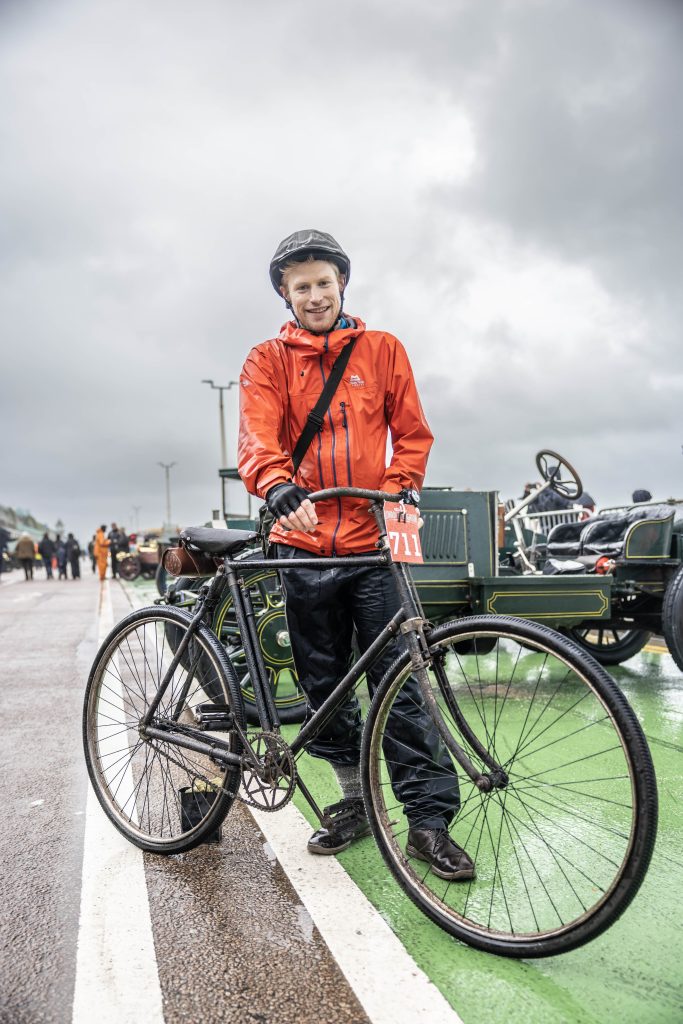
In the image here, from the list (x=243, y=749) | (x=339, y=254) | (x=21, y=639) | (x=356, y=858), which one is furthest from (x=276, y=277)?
(x=21, y=639)

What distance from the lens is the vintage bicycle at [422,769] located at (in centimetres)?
192

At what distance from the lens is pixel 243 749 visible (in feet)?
8.29

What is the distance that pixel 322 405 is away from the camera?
2582mm

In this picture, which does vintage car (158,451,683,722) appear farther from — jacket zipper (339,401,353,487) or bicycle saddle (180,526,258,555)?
jacket zipper (339,401,353,487)

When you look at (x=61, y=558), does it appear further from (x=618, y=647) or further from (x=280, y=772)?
(x=280, y=772)

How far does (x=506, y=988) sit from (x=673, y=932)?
1.98 feet

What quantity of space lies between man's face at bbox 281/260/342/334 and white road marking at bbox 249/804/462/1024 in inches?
73.3

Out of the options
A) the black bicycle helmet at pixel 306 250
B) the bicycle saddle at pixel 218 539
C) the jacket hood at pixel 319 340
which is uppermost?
the black bicycle helmet at pixel 306 250

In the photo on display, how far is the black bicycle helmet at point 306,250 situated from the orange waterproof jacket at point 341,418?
0.74 ft

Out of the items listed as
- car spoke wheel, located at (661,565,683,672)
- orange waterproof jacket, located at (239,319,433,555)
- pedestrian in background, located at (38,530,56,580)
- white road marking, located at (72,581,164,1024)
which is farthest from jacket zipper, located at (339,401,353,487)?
pedestrian in background, located at (38,530,56,580)

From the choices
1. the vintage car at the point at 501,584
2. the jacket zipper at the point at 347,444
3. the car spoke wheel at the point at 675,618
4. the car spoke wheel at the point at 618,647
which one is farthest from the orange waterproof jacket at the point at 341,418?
the car spoke wheel at the point at 618,647

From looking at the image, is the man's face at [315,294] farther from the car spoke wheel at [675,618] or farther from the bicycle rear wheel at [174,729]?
the car spoke wheel at [675,618]

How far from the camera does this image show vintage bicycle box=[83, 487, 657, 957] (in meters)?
1.92

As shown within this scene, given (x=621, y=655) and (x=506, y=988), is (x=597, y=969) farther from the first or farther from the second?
(x=621, y=655)
